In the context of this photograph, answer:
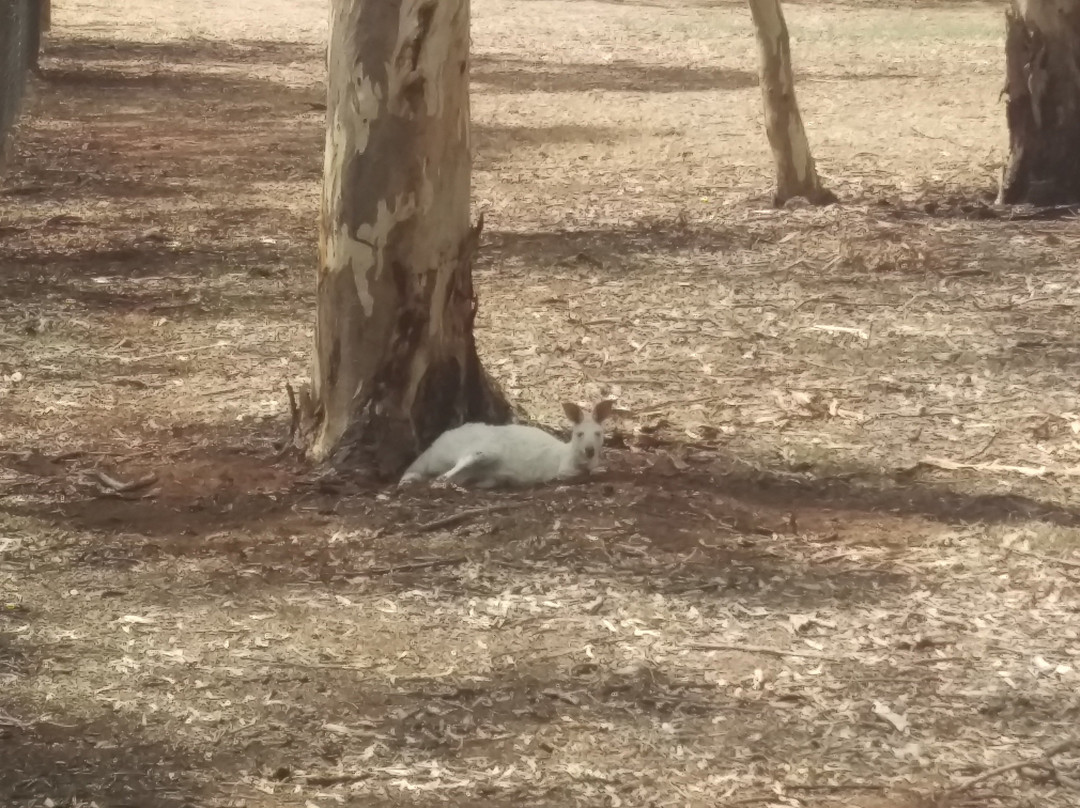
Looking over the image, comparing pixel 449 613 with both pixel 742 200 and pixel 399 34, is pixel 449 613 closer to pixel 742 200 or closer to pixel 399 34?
pixel 399 34

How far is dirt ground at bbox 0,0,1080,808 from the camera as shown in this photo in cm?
441

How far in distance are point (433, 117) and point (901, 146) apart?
8395mm

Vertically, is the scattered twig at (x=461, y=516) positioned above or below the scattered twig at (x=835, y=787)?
above

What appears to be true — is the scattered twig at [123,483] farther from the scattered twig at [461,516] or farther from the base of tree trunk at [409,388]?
the scattered twig at [461,516]

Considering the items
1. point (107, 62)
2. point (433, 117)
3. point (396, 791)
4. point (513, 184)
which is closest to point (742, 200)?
point (513, 184)

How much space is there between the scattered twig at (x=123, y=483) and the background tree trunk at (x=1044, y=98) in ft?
21.7

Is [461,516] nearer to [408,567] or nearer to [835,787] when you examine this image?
[408,567]

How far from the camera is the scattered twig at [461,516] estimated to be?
19.5ft

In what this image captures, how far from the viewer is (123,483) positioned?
21.3 ft

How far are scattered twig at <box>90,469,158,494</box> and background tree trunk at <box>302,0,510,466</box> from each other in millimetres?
678

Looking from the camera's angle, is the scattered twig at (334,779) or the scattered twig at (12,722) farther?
the scattered twig at (12,722)

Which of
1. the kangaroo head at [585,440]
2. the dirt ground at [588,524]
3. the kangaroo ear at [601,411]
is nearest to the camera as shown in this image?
the dirt ground at [588,524]

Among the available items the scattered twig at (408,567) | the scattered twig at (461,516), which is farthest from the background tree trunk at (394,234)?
the scattered twig at (408,567)

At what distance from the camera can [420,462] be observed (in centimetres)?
645
